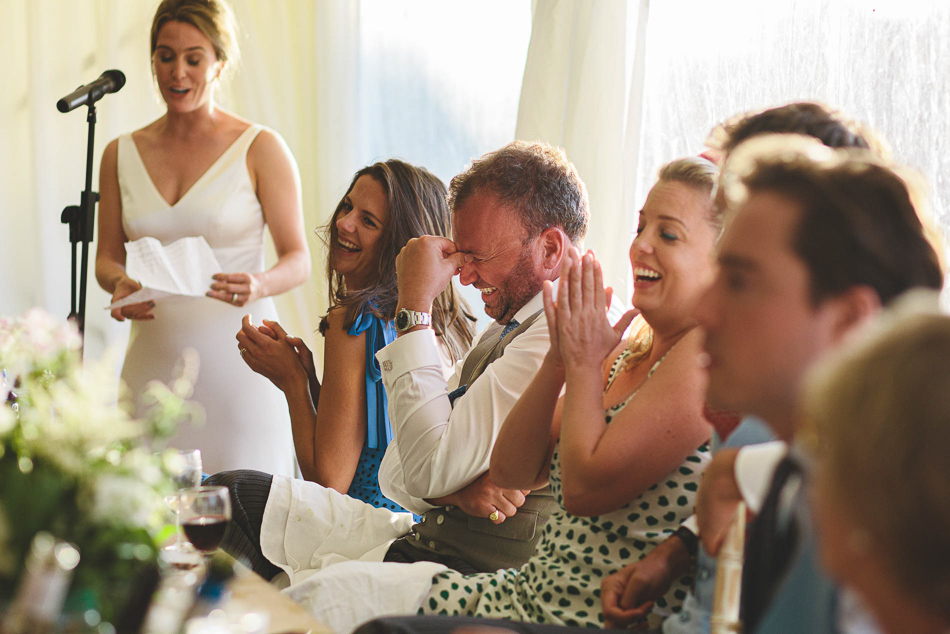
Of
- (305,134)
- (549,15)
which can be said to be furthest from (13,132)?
(549,15)

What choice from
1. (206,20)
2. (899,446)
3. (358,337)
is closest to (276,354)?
(358,337)

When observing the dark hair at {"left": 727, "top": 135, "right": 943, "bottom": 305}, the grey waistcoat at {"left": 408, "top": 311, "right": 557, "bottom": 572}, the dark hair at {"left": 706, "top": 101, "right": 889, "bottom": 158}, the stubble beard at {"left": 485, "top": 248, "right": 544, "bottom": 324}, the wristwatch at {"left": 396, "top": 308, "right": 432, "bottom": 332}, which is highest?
the dark hair at {"left": 706, "top": 101, "right": 889, "bottom": 158}

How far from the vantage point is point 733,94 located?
239 centimetres

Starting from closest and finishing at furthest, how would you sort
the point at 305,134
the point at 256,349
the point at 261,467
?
the point at 256,349 → the point at 261,467 → the point at 305,134

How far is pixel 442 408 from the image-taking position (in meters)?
1.75

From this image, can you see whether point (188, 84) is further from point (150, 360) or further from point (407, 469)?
point (407, 469)

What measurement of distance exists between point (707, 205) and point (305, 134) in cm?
306

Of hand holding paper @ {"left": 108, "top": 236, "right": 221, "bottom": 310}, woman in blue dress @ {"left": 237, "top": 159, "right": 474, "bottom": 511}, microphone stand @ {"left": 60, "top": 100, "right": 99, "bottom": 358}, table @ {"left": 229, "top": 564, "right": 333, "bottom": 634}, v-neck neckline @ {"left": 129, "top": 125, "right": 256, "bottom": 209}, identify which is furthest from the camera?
microphone stand @ {"left": 60, "top": 100, "right": 99, "bottom": 358}

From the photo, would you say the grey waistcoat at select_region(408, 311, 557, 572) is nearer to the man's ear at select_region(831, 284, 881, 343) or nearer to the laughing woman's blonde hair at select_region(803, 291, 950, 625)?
the man's ear at select_region(831, 284, 881, 343)

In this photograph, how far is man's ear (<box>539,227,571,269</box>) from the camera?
1875mm

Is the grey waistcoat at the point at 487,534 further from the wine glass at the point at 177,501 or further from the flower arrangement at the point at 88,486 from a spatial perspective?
the flower arrangement at the point at 88,486

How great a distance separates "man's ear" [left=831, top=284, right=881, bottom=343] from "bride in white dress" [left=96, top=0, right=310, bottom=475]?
206 cm

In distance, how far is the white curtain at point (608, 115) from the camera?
260 centimetres

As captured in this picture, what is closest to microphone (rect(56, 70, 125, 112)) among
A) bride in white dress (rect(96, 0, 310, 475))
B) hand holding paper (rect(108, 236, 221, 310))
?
bride in white dress (rect(96, 0, 310, 475))
